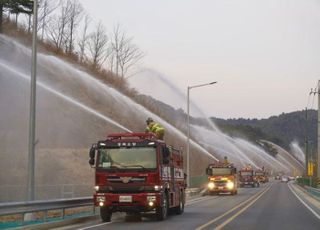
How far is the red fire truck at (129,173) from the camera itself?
21.2 metres

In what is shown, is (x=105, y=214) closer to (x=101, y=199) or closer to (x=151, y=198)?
(x=101, y=199)

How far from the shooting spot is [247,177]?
78.2 m

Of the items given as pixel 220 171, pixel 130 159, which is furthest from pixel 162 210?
pixel 220 171

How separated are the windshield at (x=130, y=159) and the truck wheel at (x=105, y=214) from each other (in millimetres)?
1540

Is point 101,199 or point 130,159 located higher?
point 130,159

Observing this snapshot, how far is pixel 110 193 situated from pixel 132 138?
2.09 m

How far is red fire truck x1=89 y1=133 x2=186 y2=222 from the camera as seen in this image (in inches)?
837

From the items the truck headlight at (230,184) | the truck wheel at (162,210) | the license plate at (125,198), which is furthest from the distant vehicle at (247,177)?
the license plate at (125,198)

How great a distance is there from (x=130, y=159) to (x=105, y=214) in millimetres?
2265

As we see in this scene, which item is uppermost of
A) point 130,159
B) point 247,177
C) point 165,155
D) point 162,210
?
point 165,155

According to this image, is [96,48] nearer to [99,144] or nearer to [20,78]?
[20,78]

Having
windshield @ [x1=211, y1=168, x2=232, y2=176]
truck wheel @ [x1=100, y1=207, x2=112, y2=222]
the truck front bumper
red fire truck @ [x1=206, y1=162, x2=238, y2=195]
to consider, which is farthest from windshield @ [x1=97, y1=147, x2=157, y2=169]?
windshield @ [x1=211, y1=168, x2=232, y2=176]

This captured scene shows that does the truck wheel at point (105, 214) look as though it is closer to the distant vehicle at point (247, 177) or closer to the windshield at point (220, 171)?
the windshield at point (220, 171)

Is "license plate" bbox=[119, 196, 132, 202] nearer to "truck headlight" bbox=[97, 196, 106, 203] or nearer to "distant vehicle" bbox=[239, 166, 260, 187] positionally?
"truck headlight" bbox=[97, 196, 106, 203]
